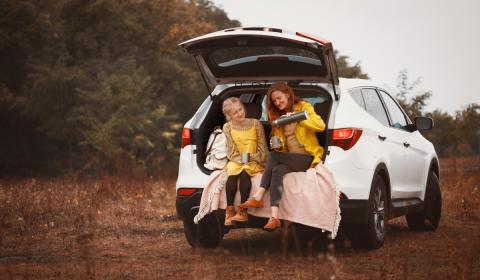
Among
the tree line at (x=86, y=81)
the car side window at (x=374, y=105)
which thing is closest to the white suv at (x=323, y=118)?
the car side window at (x=374, y=105)

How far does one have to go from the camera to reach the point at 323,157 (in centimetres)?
738

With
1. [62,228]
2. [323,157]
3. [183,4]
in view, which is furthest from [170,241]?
[183,4]

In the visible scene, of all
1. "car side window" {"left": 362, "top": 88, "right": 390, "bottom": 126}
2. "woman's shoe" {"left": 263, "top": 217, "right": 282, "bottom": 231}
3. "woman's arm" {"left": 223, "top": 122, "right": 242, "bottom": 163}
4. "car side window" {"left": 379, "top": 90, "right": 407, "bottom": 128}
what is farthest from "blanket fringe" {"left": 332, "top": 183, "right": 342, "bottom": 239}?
"car side window" {"left": 379, "top": 90, "right": 407, "bottom": 128}

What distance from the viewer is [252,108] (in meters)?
8.61

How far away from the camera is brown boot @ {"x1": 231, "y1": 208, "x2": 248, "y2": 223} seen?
7362 millimetres

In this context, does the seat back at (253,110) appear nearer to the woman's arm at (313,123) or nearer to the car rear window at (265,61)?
the car rear window at (265,61)

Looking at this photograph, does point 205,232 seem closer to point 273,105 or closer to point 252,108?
point 252,108

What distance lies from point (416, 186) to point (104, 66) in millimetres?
30628

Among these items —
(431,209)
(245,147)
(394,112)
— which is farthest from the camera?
(431,209)

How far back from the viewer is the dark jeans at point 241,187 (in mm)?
7434

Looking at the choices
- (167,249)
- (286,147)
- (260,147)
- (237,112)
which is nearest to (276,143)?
(286,147)

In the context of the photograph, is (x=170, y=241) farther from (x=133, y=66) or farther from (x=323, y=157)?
(x=133, y=66)

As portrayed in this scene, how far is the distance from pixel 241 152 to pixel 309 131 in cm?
69

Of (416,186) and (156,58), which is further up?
(156,58)
